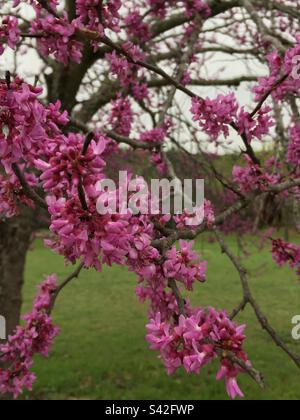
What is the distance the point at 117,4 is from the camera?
3.06 meters

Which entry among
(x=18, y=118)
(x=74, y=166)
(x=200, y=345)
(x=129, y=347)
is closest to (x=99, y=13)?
(x=18, y=118)

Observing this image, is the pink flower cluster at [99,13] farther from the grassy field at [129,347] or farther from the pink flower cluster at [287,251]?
the grassy field at [129,347]

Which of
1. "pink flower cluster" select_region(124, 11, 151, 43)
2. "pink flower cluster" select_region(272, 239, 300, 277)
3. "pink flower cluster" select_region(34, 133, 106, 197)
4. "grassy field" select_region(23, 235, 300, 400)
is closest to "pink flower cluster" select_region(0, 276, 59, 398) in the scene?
"pink flower cluster" select_region(272, 239, 300, 277)

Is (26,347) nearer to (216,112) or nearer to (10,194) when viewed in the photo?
(10,194)

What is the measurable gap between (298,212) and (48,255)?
2235cm

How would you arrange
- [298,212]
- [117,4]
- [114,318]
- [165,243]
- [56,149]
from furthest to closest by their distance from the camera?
1. [114,318]
2. [298,212]
3. [117,4]
4. [165,243]
5. [56,149]

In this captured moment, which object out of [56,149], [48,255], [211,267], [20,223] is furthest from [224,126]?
[48,255]

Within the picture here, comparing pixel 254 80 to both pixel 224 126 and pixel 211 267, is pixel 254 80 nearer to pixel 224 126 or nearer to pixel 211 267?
pixel 224 126

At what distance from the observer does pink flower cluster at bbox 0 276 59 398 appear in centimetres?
309

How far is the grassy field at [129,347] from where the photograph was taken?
22.9 ft

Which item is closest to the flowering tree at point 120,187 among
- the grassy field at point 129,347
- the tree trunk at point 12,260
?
the tree trunk at point 12,260

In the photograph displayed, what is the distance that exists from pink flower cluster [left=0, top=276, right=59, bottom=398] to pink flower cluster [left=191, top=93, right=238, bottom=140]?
161cm

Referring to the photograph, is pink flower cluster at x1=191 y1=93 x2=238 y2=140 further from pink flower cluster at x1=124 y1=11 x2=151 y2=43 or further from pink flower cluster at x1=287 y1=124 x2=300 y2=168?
pink flower cluster at x1=124 y1=11 x2=151 y2=43

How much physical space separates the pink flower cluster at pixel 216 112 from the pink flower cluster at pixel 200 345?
1.42 meters
